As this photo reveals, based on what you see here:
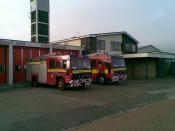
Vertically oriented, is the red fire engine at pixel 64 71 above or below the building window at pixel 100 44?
below

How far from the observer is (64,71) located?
1805 cm

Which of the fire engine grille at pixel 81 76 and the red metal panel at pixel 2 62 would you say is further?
the red metal panel at pixel 2 62

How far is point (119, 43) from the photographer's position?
36562mm

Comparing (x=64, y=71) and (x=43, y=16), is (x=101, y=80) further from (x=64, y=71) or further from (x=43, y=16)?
(x=43, y=16)

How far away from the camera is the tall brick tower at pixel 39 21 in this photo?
3095cm

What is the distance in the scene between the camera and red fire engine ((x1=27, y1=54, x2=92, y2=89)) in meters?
17.7

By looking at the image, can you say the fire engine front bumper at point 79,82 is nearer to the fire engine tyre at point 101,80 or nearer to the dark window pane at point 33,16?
the fire engine tyre at point 101,80

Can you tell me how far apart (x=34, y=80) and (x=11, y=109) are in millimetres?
11078

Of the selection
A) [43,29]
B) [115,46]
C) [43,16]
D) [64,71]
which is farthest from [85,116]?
[115,46]

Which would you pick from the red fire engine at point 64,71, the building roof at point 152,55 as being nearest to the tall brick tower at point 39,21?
the red fire engine at point 64,71

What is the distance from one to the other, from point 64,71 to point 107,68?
5.56m

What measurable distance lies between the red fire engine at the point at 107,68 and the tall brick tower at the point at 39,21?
10.2 meters

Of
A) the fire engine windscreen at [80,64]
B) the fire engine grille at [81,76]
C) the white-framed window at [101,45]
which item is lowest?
the fire engine grille at [81,76]

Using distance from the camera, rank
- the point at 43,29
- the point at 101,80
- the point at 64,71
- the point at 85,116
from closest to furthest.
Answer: the point at 85,116 → the point at 64,71 → the point at 101,80 → the point at 43,29
